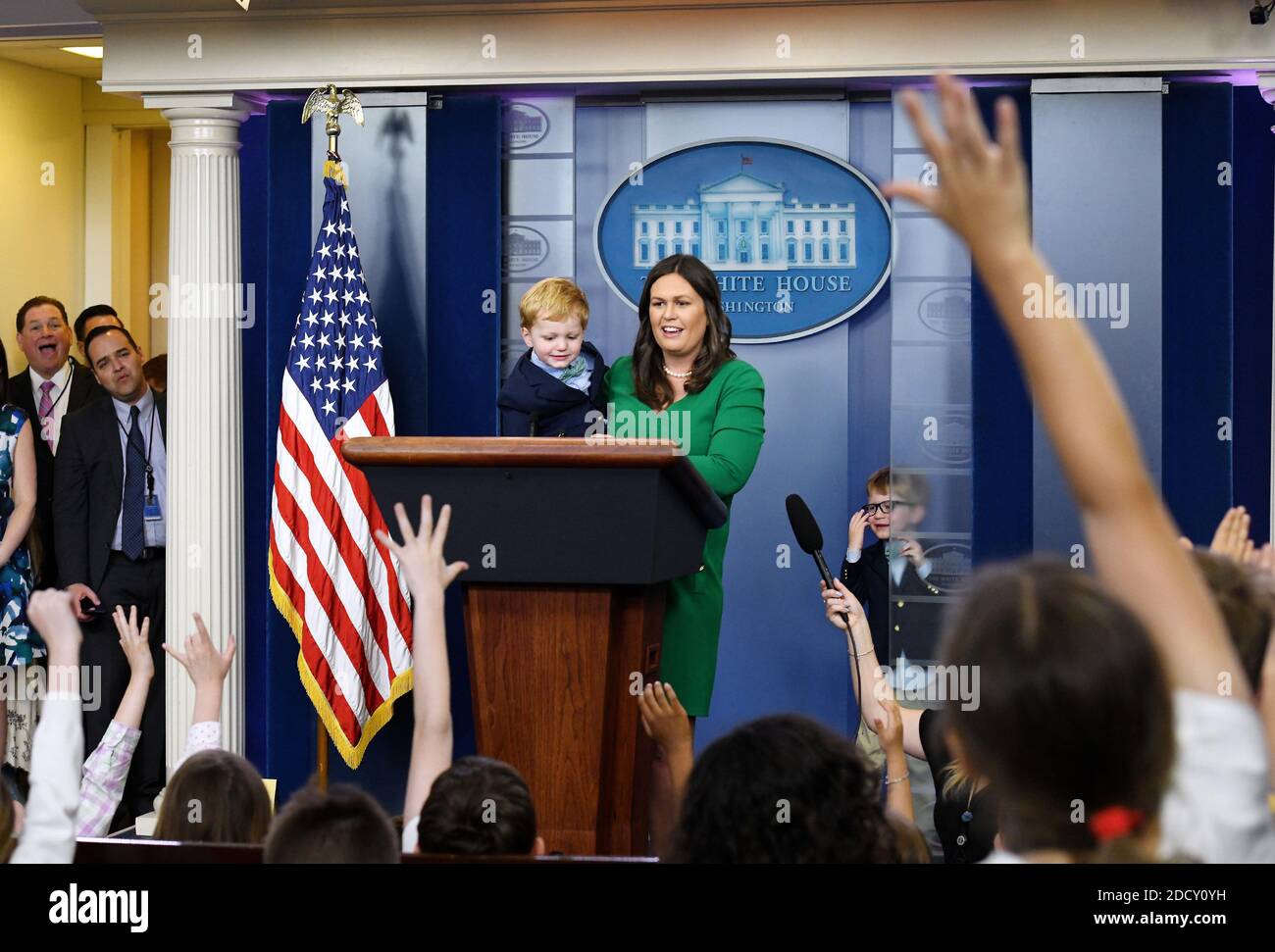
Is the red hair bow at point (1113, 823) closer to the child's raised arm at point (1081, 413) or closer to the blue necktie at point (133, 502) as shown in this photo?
the child's raised arm at point (1081, 413)

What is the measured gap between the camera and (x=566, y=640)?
283cm

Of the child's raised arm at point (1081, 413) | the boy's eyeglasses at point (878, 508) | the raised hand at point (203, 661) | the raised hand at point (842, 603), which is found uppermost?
the child's raised arm at point (1081, 413)

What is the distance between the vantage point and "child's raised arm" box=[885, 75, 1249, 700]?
1.26 m

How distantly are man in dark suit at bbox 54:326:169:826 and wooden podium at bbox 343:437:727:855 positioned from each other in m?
2.87

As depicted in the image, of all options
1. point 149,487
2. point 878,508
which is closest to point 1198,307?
point 878,508

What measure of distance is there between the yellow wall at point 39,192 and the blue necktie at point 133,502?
6.23 ft

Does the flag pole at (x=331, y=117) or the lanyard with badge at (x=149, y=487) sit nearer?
the flag pole at (x=331, y=117)

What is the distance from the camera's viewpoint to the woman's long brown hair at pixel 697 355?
3.55 m

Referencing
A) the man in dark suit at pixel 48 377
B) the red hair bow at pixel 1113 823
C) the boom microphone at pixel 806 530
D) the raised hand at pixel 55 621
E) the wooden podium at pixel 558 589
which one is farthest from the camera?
the man in dark suit at pixel 48 377

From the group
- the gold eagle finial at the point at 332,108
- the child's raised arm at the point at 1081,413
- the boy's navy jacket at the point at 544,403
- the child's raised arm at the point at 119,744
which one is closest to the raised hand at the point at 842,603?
the boy's navy jacket at the point at 544,403

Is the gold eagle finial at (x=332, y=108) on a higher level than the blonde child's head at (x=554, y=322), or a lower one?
higher

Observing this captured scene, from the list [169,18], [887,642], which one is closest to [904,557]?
[887,642]

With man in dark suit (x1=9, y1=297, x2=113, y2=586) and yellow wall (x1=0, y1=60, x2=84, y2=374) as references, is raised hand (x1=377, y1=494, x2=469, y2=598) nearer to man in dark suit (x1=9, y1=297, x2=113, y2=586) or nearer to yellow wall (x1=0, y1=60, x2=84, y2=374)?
man in dark suit (x1=9, y1=297, x2=113, y2=586)
